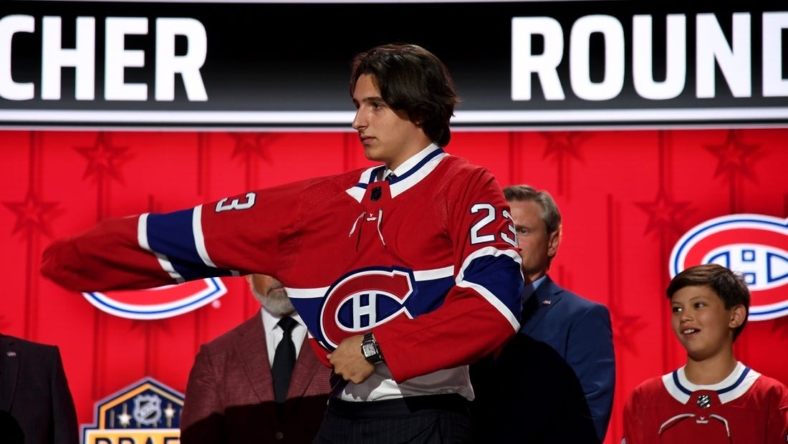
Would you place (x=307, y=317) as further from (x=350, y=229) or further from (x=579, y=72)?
(x=579, y=72)

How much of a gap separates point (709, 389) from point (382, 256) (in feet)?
5.29

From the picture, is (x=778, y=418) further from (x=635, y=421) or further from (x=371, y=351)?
(x=371, y=351)

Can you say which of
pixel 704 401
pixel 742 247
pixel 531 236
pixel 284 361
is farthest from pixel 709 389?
pixel 284 361

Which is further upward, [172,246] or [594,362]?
[172,246]

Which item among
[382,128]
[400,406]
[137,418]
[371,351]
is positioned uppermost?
[382,128]

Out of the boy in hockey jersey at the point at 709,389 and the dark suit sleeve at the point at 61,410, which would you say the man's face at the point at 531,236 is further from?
the dark suit sleeve at the point at 61,410

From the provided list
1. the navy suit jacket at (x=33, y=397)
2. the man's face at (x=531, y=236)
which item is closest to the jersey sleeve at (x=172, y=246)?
the man's face at (x=531, y=236)

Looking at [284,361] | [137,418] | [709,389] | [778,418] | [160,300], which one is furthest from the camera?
[160,300]

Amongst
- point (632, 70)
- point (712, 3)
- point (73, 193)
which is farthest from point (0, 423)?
point (712, 3)

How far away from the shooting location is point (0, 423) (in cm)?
357

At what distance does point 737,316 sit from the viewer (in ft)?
11.1

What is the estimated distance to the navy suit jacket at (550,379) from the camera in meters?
3.01

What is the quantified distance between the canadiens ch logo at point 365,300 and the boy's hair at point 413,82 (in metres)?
0.34

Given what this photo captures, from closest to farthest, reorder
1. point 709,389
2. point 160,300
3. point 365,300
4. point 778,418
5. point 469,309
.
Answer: point 469,309
point 365,300
point 778,418
point 709,389
point 160,300
